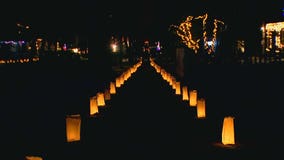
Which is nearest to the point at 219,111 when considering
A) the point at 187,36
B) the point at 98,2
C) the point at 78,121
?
the point at 78,121

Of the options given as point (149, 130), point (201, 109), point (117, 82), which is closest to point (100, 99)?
point (201, 109)

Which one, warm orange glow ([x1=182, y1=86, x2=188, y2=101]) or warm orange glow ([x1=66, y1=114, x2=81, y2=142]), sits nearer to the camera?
warm orange glow ([x1=66, y1=114, x2=81, y2=142])

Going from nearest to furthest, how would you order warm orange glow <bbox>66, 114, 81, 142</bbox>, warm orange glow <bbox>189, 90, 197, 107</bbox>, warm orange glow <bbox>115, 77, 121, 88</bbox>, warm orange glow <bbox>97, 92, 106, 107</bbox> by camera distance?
1. warm orange glow <bbox>66, 114, 81, 142</bbox>
2. warm orange glow <bbox>189, 90, 197, 107</bbox>
3. warm orange glow <bbox>97, 92, 106, 107</bbox>
4. warm orange glow <bbox>115, 77, 121, 88</bbox>

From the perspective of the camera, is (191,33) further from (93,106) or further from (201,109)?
(201,109)

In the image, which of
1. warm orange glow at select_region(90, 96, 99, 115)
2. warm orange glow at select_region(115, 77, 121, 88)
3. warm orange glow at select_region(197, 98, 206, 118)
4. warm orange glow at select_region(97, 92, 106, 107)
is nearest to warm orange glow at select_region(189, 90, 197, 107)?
warm orange glow at select_region(197, 98, 206, 118)

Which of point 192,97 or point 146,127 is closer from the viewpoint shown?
point 146,127

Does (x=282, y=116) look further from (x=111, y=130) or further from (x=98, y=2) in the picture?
(x=98, y=2)

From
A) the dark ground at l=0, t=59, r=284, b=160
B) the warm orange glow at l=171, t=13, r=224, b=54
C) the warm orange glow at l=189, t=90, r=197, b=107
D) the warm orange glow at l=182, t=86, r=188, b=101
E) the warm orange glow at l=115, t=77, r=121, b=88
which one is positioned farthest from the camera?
the warm orange glow at l=171, t=13, r=224, b=54

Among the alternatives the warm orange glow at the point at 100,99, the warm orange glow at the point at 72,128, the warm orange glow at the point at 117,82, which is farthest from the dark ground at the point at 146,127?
the warm orange glow at the point at 117,82

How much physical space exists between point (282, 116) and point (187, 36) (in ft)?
85.3

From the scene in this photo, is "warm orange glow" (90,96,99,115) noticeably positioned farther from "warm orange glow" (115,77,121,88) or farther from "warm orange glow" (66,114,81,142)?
"warm orange glow" (115,77,121,88)

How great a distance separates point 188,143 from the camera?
8312mm

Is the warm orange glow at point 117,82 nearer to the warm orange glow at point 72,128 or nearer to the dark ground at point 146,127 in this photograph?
the dark ground at point 146,127

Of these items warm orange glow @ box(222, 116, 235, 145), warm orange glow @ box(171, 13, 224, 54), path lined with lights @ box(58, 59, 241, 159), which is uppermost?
warm orange glow @ box(171, 13, 224, 54)
